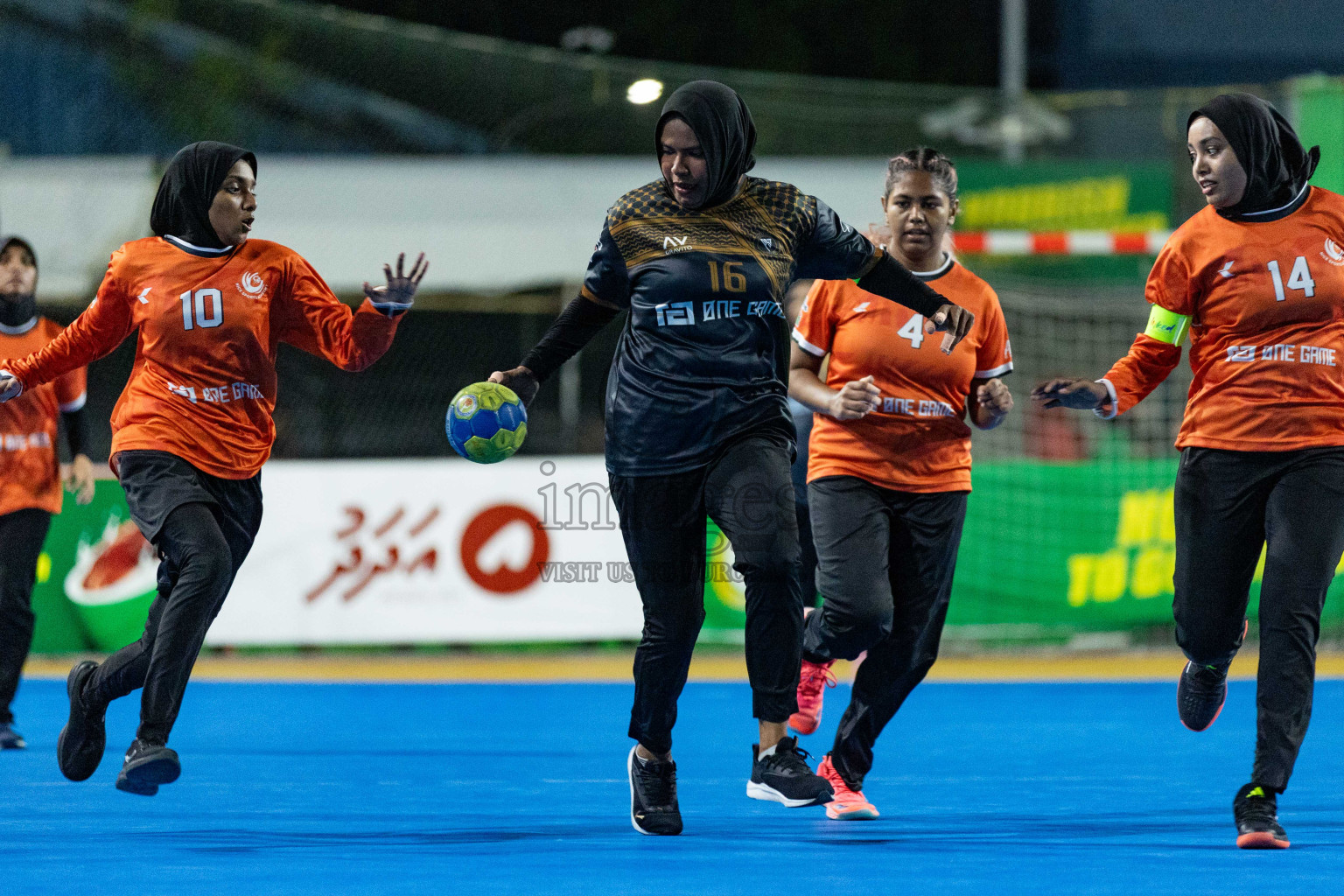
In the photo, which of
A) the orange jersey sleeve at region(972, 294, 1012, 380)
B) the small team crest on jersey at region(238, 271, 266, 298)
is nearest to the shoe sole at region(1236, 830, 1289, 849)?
the orange jersey sleeve at region(972, 294, 1012, 380)

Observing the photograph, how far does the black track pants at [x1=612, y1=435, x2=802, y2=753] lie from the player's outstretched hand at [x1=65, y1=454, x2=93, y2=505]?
3.82 meters

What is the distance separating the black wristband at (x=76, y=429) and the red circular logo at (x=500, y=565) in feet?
13.4

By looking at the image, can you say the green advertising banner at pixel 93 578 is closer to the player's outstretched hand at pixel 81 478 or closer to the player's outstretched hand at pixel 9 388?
the player's outstretched hand at pixel 81 478

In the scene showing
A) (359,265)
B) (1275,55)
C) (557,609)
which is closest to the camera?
(557,609)

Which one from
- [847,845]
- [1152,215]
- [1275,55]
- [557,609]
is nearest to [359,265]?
[557,609]

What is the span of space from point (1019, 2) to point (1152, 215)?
13.6 feet

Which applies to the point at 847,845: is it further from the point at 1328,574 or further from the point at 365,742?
the point at 365,742

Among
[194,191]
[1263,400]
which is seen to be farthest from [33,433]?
[1263,400]

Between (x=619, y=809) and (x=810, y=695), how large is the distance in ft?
4.86

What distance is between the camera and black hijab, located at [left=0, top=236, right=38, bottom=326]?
773cm

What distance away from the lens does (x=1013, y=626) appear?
12523 millimetres

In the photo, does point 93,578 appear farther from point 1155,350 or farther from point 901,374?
point 1155,350

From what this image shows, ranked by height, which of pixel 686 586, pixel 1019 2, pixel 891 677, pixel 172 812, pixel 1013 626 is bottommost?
pixel 1013 626

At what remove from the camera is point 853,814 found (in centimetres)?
557
